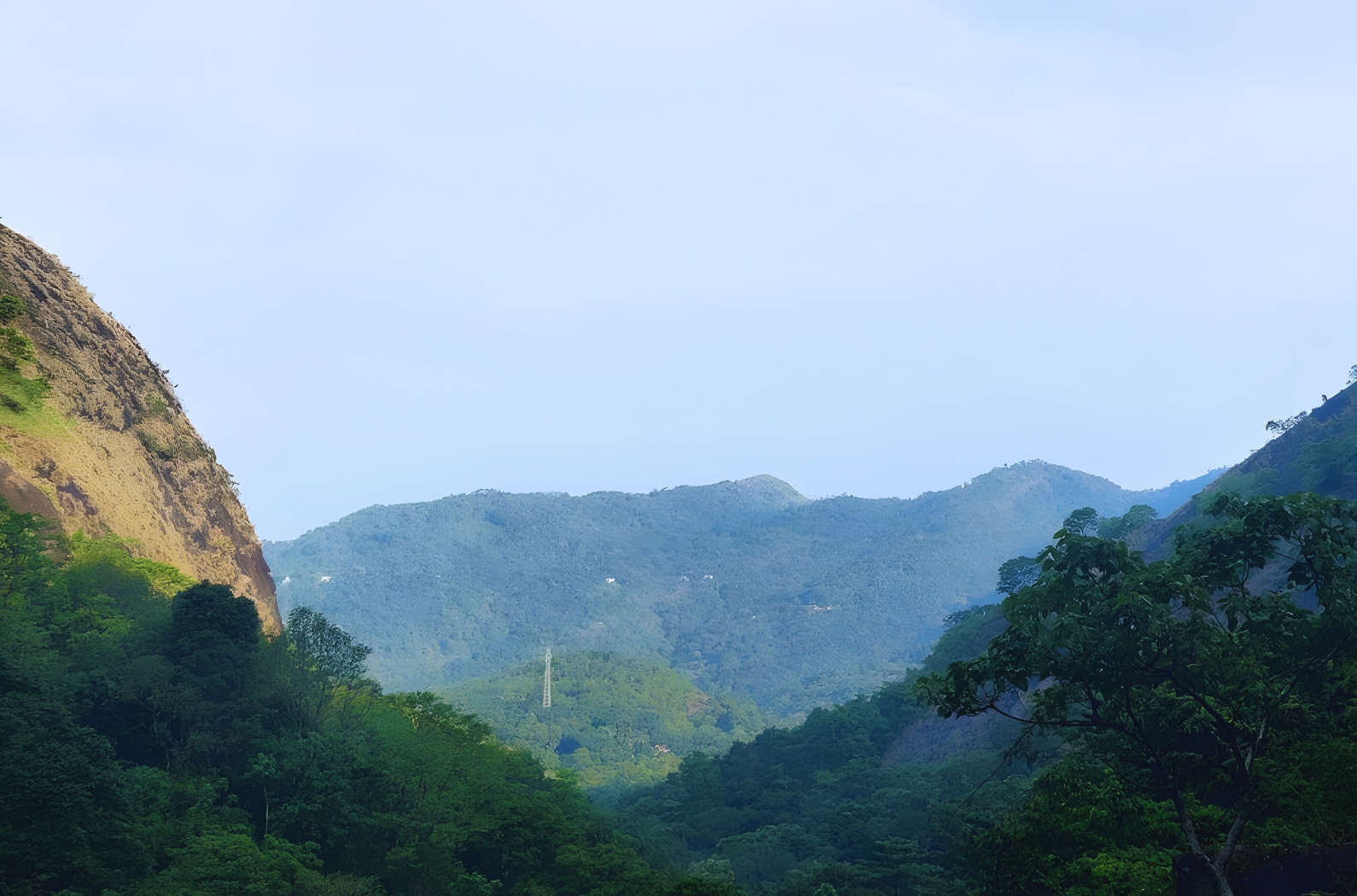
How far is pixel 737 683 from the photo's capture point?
19400 centimetres

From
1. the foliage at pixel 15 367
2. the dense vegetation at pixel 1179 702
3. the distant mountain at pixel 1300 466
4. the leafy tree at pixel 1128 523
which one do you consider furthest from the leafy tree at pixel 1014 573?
the foliage at pixel 15 367

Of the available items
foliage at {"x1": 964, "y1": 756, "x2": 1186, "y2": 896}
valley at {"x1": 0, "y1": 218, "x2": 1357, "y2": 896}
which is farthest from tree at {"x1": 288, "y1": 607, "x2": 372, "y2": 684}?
foliage at {"x1": 964, "y1": 756, "x2": 1186, "y2": 896}

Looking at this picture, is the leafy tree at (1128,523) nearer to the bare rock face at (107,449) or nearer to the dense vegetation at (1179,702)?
the dense vegetation at (1179,702)

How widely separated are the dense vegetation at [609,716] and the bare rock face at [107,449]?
6262 cm

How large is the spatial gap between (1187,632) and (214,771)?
30234 millimetres

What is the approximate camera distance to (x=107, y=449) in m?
46.2

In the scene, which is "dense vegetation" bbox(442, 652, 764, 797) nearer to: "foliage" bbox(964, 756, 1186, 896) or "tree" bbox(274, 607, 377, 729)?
"tree" bbox(274, 607, 377, 729)

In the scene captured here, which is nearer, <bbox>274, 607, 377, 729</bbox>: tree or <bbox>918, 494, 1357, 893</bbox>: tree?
<bbox>918, 494, 1357, 893</bbox>: tree

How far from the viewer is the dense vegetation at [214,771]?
25047 millimetres

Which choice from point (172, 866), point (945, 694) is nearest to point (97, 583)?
point (172, 866)

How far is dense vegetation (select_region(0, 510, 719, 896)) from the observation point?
2505 cm

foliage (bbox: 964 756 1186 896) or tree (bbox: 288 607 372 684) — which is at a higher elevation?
tree (bbox: 288 607 372 684)

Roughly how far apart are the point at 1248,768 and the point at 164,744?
32283 mm

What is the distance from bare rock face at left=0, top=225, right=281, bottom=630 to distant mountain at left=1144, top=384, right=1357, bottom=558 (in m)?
56.5
